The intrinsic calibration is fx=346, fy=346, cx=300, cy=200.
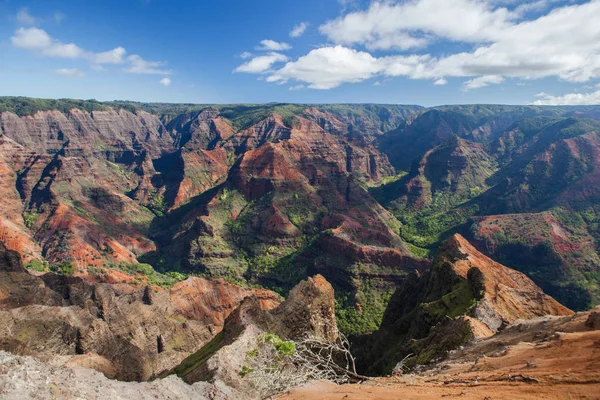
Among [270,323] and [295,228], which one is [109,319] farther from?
[295,228]

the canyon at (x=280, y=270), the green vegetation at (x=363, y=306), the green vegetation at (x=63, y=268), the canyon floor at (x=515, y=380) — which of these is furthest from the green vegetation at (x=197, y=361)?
the green vegetation at (x=63, y=268)

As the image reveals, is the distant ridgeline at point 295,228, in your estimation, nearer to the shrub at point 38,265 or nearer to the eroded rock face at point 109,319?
the shrub at point 38,265

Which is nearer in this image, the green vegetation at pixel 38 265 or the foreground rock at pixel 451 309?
the foreground rock at pixel 451 309

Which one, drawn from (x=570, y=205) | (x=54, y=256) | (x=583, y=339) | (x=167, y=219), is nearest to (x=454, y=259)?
(x=583, y=339)

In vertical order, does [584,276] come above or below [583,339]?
below

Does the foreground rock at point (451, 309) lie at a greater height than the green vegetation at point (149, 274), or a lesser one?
greater

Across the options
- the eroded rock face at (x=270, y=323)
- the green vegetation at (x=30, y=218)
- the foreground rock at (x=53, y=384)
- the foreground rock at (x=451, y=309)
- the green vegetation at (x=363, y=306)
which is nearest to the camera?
the foreground rock at (x=53, y=384)

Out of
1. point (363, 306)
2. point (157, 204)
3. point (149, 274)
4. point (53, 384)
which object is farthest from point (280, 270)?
point (157, 204)

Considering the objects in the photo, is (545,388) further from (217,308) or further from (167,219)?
(167,219)
